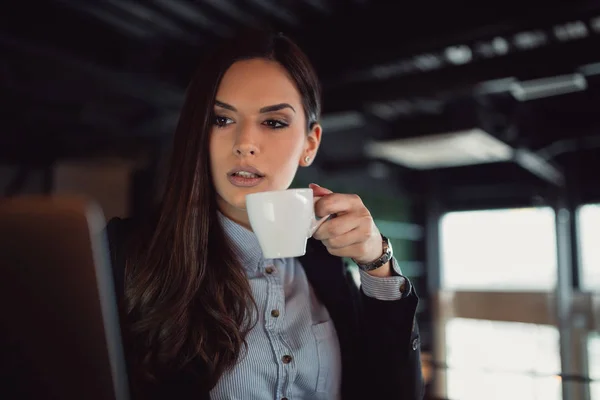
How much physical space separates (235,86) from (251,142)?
135mm

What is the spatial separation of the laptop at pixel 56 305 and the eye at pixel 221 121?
62cm

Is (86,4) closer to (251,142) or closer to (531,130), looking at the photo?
(251,142)

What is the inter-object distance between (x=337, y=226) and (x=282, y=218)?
0.45 feet

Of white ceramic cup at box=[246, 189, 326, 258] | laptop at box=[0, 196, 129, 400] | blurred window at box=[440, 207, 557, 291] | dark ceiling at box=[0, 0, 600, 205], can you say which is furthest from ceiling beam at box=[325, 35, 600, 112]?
blurred window at box=[440, 207, 557, 291]

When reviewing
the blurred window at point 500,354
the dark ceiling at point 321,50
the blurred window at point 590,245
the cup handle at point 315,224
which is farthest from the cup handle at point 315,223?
the blurred window at point 590,245

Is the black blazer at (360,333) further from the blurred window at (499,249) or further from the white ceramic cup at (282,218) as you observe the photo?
the blurred window at (499,249)

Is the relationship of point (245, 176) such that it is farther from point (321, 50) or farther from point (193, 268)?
point (321, 50)

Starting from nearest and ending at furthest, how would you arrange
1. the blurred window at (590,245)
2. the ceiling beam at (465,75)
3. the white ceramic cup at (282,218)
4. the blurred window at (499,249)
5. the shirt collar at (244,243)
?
the white ceramic cup at (282,218)
the shirt collar at (244,243)
the ceiling beam at (465,75)
the blurred window at (590,245)
the blurred window at (499,249)

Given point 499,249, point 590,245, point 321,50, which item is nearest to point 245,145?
point 321,50

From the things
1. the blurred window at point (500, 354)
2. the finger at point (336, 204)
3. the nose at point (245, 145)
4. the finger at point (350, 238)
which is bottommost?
the blurred window at point (500, 354)

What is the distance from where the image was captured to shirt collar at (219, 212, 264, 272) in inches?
45.0

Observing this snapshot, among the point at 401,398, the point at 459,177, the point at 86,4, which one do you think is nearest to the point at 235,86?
the point at 401,398

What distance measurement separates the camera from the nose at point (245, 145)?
1.03 m

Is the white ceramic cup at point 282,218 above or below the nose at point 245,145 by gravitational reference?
below
